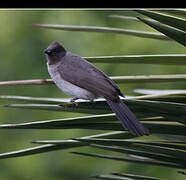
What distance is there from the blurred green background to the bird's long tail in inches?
104

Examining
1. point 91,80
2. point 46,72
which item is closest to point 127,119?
point 91,80

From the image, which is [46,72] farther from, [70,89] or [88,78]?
[88,78]

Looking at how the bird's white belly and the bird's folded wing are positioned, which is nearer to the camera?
the bird's folded wing

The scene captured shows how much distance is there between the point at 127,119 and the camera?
124 centimetres

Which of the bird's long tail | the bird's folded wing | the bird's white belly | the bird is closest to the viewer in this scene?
the bird's long tail

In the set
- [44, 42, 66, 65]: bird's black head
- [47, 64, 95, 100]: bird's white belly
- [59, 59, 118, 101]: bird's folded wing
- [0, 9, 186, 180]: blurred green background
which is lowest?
[0, 9, 186, 180]: blurred green background

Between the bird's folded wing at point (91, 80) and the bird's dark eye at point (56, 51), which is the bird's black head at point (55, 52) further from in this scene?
the bird's folded wing at point (91, 80)

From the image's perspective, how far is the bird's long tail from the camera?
3.65ft

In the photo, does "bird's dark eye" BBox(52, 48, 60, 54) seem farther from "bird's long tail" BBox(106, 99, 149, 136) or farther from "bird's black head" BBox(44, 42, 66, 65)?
"bird's long tail" BBox(106, 99, 149, 136)

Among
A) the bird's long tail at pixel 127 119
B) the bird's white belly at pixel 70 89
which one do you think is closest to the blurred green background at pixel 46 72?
the bird's white belly at pixel 70 89

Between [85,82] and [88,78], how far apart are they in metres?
0.03

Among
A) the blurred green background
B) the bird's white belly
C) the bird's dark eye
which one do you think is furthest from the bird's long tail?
the blurred green background

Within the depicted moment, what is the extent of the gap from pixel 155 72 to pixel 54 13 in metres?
1.17
